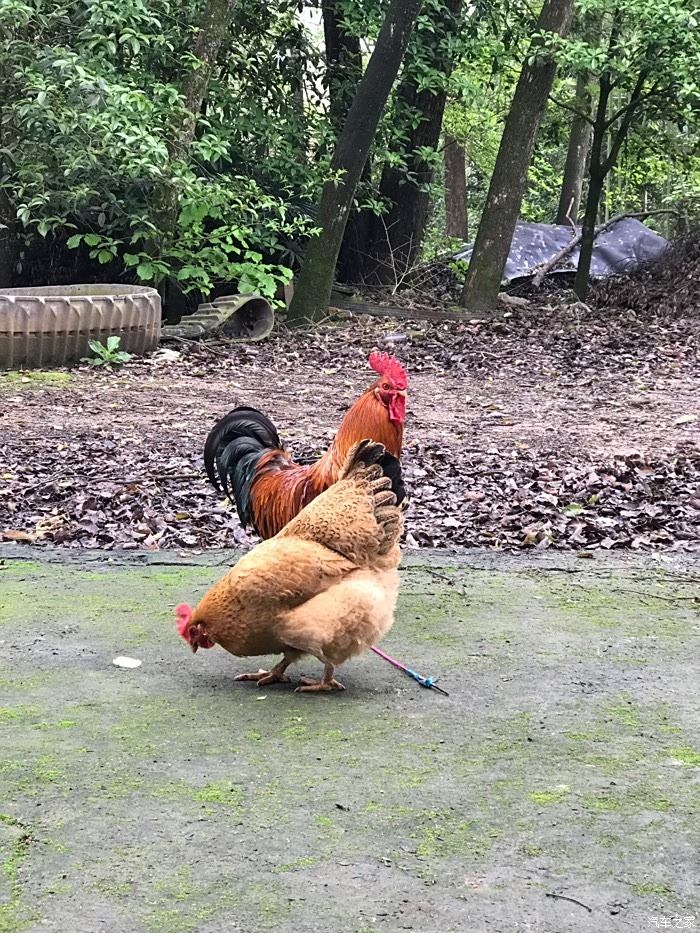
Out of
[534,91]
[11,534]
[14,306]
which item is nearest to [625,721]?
[11,534]

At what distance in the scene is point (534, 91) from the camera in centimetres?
1664

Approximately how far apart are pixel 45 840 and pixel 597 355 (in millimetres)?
11385

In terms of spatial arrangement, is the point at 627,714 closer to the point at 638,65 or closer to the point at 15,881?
the point at 15,881

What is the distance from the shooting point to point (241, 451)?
5.28 m

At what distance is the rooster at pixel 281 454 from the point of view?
4.96m

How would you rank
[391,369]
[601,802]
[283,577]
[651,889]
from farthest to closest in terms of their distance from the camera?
[391,369] → [283,577] → [601,802] → [651,889]

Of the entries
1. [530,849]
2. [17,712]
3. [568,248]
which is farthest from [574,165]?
[530,849]

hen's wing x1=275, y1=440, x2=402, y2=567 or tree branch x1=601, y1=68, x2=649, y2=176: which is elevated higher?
tree branch x1=601, y1=68, x2=649, y2=176

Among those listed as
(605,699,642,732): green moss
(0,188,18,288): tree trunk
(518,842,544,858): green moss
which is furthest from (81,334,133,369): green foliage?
(518,842,544,858): green moss

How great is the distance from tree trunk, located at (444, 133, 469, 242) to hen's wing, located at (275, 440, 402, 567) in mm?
22591

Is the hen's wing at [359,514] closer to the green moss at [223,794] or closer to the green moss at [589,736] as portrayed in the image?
the green moss at [589,736]

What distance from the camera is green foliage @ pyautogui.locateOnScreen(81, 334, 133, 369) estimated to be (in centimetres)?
1257

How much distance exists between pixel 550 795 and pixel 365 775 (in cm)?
58

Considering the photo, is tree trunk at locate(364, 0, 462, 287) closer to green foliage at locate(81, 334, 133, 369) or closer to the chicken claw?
green foliage at locate(81, 334, 133, 369)
